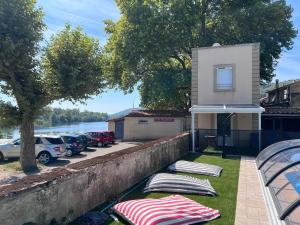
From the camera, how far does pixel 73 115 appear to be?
91562mm

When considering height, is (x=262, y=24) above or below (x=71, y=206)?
above

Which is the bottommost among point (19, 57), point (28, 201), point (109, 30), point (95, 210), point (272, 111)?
point (95, 210)

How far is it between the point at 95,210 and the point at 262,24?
29.1 meters

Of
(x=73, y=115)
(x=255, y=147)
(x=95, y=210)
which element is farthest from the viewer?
(x=73, y=115)

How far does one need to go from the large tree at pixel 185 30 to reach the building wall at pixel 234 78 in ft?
25.0

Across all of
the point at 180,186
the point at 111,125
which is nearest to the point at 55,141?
the point at 180,186

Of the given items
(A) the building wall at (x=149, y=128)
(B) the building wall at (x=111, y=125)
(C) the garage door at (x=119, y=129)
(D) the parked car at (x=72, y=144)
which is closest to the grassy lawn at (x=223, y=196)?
(D) the parked car at (x=72, y=144)

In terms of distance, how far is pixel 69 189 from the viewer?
7660 mm

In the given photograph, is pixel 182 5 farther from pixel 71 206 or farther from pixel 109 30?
pixel 71 206

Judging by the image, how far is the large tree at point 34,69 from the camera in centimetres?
1741

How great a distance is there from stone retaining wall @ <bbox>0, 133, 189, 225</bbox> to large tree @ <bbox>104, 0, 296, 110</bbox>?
21.4m

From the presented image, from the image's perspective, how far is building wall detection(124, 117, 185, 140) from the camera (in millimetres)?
34500

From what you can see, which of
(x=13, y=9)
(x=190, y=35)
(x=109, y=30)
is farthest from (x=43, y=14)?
(x=109, y=30)

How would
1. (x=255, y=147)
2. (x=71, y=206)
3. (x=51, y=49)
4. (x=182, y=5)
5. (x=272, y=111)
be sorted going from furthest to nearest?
(x=182, y=5) < (x=272, y=111) < (x=255, y=147) < (x=51, y=49) < (x=71, y=206)
